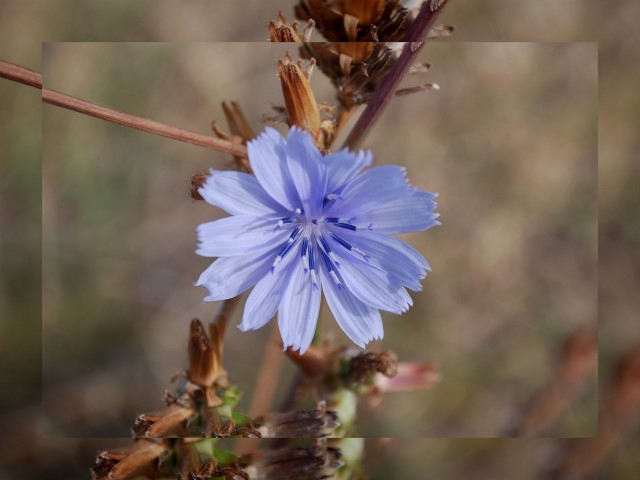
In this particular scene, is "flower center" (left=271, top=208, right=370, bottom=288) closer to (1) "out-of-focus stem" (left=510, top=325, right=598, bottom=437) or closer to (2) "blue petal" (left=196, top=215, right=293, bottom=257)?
(2) "blue petal" (left=196, top=215, right=293, bottom=257)

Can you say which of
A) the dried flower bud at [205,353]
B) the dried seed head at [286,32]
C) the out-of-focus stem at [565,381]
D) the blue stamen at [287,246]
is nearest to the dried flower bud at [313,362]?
the dried flower bud at [205,353]

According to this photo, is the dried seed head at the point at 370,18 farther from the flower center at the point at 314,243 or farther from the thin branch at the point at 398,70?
the flower center at the point at 314,243

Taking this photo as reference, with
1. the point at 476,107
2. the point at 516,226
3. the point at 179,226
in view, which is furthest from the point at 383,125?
the point at 179,226

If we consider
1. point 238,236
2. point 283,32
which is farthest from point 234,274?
point 283,32

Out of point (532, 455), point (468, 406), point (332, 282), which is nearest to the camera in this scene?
point (332, 282)

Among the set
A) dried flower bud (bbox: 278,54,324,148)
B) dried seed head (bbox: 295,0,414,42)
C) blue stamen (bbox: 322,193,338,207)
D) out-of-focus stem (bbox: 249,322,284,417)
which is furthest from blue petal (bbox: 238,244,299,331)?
out-of-focus stem (bbox: 249,322,284,417)

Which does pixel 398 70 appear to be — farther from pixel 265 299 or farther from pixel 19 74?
pixel 19 74

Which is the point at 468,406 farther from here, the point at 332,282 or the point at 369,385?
the point at 332,282
